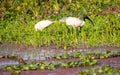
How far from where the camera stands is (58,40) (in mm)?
8578

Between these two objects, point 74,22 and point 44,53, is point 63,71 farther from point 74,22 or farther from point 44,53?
point 74,22

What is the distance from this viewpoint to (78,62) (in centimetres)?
665

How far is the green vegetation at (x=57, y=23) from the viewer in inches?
334

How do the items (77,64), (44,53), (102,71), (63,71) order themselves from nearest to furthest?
(102,71) < (63,71) < (77,64) < (44,53)

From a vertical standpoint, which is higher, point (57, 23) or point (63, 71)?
point (57, 23)

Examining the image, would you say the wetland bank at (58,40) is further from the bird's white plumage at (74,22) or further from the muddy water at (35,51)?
the bird's white plumage at (74,22)

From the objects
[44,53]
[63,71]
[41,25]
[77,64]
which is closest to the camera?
[63,71]

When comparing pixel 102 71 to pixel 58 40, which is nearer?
pixel 102 71

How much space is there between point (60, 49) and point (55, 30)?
1.35m

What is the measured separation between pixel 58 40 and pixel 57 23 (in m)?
1.07

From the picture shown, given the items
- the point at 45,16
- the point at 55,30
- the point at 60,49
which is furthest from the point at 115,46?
the point at 45,16

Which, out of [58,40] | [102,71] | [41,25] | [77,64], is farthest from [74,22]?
[102,71]

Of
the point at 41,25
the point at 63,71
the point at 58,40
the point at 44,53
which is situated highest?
the point at 41,25

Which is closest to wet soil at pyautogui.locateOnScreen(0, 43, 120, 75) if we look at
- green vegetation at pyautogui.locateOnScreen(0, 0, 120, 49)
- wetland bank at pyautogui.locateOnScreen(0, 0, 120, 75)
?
wetland bank at pyautogui.locateOnScreen(0, 0, 120, 75)
